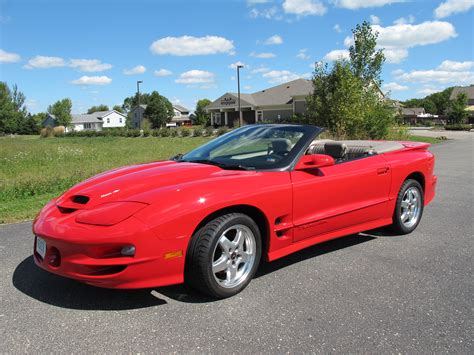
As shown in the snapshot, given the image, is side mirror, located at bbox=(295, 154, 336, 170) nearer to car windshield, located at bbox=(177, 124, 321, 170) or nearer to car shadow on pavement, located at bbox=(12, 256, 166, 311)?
car windshield, located at bbox=(177, 124, 321, 170)

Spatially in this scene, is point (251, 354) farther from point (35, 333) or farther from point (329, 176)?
point (329, 176)

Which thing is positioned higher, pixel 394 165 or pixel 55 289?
pixel 394 165

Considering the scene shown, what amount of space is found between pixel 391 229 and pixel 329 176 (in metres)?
1.62

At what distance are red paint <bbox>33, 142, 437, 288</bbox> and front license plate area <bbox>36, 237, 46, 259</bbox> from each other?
62 mm

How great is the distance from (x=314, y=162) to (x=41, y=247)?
2.40 meters

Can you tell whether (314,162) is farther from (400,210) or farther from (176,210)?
(400,210)

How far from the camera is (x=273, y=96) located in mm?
55312

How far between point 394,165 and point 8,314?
400 cm

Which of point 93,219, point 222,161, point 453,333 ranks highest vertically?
point 222,161

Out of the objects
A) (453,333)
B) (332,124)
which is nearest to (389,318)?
(453,333)

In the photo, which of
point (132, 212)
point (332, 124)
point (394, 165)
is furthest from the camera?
point (332, 124)

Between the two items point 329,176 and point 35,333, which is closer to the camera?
point 35,333

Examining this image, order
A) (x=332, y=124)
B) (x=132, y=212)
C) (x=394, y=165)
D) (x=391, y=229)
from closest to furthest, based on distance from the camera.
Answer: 1. (x=132, y=212)
2. (x=394, y=165)
3. (x=391, y=229)
4. (x=332, y=124)

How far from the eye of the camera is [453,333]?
9.25 ft
